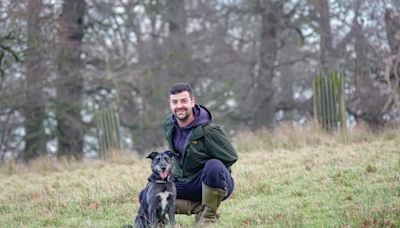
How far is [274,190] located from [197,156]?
8.54 feet

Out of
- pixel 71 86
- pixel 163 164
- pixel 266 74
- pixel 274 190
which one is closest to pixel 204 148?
pixel 163 164

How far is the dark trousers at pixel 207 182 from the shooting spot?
26.7 feet

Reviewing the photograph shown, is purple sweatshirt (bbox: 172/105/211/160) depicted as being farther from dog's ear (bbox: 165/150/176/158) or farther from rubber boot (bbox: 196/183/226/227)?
rubber boot (bbox: 196/183/226/227)

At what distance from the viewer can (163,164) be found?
317 inches

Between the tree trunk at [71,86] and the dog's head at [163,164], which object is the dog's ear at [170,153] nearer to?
the dog's head at [163,164]

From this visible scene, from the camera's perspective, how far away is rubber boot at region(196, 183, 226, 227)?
820 cm

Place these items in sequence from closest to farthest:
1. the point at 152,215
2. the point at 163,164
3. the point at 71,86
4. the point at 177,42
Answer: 1. the point at 152,215
2. the point at 163,164
3. the point at 71,86
4. the point at 177,42

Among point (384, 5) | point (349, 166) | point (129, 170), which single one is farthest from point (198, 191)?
point (384, 5)

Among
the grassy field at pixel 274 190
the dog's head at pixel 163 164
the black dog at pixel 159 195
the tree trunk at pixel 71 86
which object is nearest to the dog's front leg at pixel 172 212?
the black dog at pixel 159 195

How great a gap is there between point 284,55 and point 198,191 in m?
23.8

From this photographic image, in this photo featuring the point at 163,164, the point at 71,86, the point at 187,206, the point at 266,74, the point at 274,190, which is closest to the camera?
the point at 163,164

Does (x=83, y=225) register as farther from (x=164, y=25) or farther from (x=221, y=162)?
(x=164, y=25)

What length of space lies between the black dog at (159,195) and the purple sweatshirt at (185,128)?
0.32m

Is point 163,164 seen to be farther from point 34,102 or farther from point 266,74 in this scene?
point 266,74
